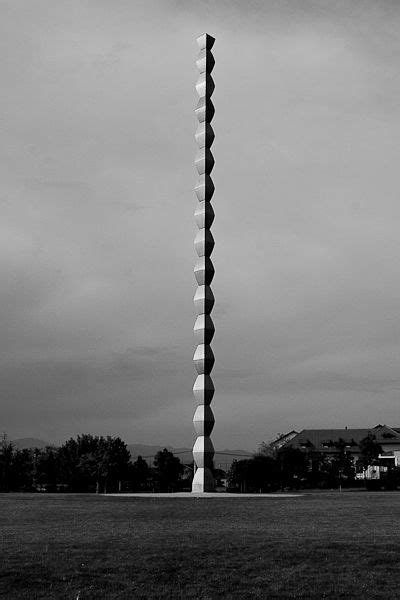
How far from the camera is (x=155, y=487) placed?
62.6m

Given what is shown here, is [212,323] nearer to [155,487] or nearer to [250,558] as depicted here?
[250,558]

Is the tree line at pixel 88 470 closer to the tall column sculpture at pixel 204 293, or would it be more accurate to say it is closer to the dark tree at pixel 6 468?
the dark tree at pixel 6 468

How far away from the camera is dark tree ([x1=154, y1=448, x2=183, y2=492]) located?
63812 mm

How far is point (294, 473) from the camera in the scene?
85.6 meters

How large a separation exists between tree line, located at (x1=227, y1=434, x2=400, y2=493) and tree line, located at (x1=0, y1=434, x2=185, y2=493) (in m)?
5.59

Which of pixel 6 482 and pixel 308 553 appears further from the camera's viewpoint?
pixel 6 482

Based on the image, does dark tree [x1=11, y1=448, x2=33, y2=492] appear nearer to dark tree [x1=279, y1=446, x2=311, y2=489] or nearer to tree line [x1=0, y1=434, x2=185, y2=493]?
tree line [x1=0, y1=434, x2=185, y2=493]

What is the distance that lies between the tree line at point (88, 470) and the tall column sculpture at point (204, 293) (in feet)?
73.8

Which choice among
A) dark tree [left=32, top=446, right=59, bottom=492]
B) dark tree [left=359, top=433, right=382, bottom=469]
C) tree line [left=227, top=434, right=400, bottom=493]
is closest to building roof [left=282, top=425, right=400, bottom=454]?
tree line [left=227, top=434, right=400, bottom=493]

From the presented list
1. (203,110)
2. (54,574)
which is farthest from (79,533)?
(203,110)

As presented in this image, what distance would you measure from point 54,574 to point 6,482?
166 feet

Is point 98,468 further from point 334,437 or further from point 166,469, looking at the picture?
point 334,437

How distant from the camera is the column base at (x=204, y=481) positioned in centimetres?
3756

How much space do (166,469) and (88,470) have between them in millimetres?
7712
